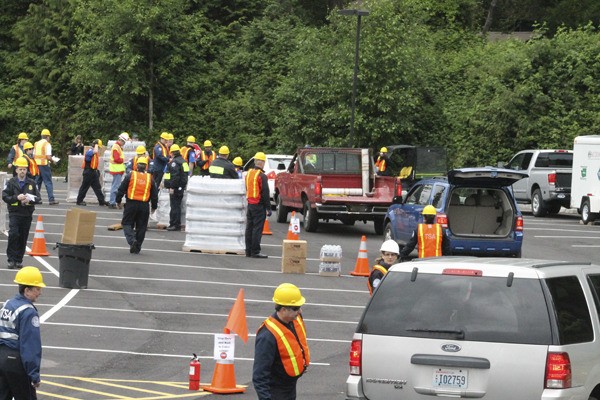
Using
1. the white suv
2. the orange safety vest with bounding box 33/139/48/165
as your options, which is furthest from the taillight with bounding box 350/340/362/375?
the orange safety vest with bounding box 33/139/48/165

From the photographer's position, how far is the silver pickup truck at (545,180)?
36.0m

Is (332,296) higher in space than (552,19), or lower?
lower

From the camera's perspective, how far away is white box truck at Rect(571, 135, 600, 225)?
33344 mm

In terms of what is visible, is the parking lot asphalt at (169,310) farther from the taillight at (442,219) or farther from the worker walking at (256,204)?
the taillight at (442,219)

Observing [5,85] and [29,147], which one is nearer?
[29,147]

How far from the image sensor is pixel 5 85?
183ft

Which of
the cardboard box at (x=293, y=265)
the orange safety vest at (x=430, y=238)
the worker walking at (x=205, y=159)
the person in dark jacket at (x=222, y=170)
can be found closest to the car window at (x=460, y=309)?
the orange safety vest at (x=430, y=238)

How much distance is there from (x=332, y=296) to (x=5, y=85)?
38.3 meters

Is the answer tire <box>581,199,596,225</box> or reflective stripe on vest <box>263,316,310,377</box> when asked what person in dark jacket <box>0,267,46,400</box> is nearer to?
reflective stripe on vest <box>263,316,310,377</box>

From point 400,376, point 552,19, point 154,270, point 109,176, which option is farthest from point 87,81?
point 400,376

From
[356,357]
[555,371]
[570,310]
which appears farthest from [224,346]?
[555,371]

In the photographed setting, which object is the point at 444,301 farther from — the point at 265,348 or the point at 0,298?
the point at 0,298

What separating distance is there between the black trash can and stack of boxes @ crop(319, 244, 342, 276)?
14.5 feet

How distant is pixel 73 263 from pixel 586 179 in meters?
17.8
